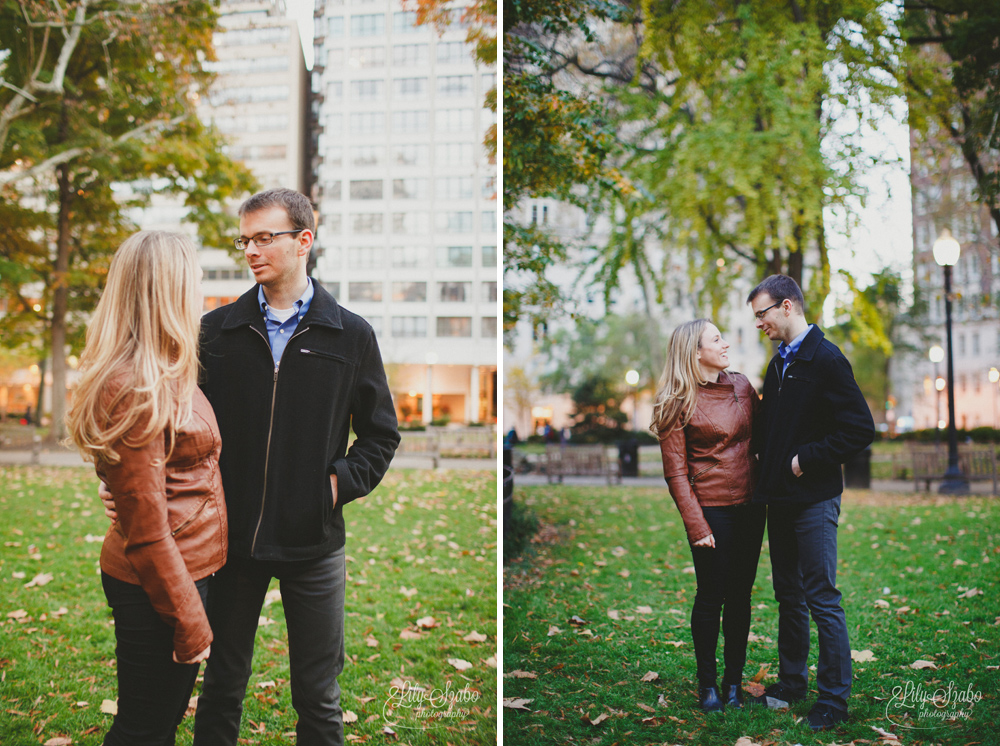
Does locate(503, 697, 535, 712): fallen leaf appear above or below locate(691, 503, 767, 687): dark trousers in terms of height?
below

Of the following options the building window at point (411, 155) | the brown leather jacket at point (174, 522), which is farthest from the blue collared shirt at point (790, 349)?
the building window at point (411, 155)

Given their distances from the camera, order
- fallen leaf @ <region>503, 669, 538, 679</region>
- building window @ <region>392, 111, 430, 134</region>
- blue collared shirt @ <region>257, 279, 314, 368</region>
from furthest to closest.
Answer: building window @ <region>392, 111, 430, 134</region>
fallen leaf @ <region>503, 669, 538, 679</region>
blue collared shirt @ <region>257, 279, 314, 368</region>

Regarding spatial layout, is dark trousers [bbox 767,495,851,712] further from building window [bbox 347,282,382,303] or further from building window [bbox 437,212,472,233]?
building window [bbox 347,282,382,303]

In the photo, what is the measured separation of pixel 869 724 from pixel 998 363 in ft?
9.74

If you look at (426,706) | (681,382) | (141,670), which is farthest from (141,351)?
(426,706)

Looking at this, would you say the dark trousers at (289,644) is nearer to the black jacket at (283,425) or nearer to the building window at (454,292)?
the black jacket at (283,425)

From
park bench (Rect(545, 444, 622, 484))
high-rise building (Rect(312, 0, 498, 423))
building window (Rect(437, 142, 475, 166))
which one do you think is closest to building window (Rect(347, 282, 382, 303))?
high-rise building (Rect(312, 0, 498, 423))

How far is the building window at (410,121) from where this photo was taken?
4426 millimetres

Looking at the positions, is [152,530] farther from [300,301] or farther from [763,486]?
[763,486]

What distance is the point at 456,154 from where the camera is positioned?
4.39m

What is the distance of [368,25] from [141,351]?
327cm

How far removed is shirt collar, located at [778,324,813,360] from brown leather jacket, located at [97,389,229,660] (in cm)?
259

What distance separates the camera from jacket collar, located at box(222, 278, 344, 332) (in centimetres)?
229

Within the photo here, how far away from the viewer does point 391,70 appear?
431 centimetres
